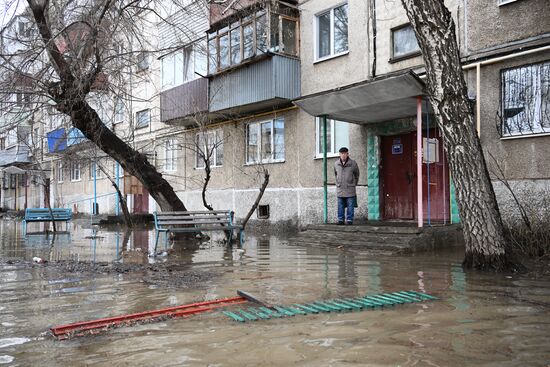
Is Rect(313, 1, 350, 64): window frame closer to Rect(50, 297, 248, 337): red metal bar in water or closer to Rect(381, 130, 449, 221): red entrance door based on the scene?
Rect(381, 130, 449, 221): red entrance door

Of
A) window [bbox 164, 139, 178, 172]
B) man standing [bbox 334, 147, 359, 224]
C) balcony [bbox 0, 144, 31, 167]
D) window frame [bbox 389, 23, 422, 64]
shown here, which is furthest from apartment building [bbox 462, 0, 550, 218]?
balcony [bbox 0, 144, 31, 167]

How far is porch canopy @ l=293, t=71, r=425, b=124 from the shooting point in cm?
971

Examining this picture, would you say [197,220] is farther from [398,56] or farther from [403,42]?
[403,42]

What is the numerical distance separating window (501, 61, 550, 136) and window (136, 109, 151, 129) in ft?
53.5

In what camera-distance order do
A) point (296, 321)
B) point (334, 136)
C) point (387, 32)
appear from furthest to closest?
point (334, 136)
point (387, 32)
point (296, 321)

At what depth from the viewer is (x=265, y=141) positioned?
1689 cm

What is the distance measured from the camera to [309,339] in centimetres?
383

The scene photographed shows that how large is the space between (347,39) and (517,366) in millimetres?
12153

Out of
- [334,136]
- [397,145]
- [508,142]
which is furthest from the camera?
[334,136]

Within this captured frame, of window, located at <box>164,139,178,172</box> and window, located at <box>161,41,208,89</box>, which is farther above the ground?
window, located at <box>161,41,208,89</box>

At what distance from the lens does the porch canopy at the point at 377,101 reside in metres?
9.72

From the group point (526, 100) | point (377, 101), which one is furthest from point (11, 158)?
point (526, 100)

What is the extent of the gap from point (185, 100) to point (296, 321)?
50.0 ft

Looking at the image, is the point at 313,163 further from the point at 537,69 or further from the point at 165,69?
the point at 165,69
